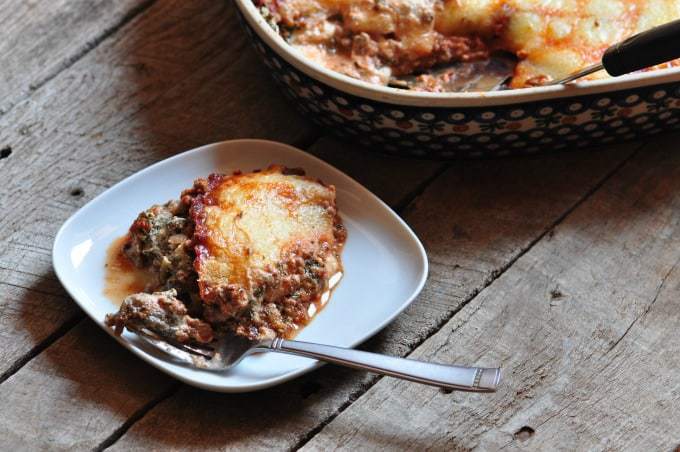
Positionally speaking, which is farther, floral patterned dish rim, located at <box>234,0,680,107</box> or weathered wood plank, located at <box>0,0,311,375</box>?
weathered wood plank, located at <box>0,0,311,375</box>

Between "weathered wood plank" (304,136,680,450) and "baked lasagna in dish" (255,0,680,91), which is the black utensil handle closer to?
"baked lasagna in dish" (255,0,680,91)

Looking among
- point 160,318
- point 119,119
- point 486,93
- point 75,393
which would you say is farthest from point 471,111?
point 75,393

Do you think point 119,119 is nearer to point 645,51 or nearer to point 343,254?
point 343,254

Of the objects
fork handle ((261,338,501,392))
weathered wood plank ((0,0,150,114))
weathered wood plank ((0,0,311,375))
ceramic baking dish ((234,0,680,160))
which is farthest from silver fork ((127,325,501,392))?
weathered wood plank ((0,0,150,114))

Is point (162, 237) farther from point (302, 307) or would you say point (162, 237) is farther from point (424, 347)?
point (424, 347)

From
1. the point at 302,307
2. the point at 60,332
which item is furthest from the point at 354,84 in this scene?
the point at 60,332
